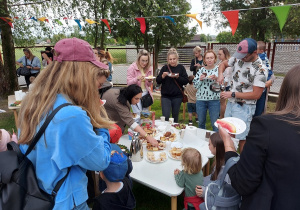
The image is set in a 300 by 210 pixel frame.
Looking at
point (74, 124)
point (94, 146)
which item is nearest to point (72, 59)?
point (74, 124)

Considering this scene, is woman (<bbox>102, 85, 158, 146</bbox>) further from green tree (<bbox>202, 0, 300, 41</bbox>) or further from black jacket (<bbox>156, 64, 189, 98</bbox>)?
green tree (<bbox>202, 0, 300, 41</bbox>)

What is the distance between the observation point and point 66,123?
1.06 metres

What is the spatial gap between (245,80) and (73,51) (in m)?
2.33

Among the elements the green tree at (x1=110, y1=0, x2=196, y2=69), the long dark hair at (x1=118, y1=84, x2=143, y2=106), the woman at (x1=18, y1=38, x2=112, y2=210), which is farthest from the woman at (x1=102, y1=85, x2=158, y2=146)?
the green tree at (x1=110, y1=0, x2=196, y2=69)

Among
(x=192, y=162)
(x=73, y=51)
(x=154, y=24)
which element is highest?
(x=154, y=24)

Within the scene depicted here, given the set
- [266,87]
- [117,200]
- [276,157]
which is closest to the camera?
[276,157]

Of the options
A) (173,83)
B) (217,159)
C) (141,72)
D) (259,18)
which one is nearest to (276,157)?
(217,159)

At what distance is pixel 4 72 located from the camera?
25.3 ft

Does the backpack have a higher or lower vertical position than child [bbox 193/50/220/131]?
lower

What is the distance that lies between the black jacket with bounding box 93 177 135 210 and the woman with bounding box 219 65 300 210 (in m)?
Answer: 1.01

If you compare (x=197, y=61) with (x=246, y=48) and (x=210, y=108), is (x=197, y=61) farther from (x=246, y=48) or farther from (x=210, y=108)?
(x=246, y=48)

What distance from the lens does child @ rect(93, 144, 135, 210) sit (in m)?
1.70

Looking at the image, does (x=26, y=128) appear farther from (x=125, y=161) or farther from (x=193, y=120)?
(x=193, y=120)

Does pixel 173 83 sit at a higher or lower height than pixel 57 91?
lower
